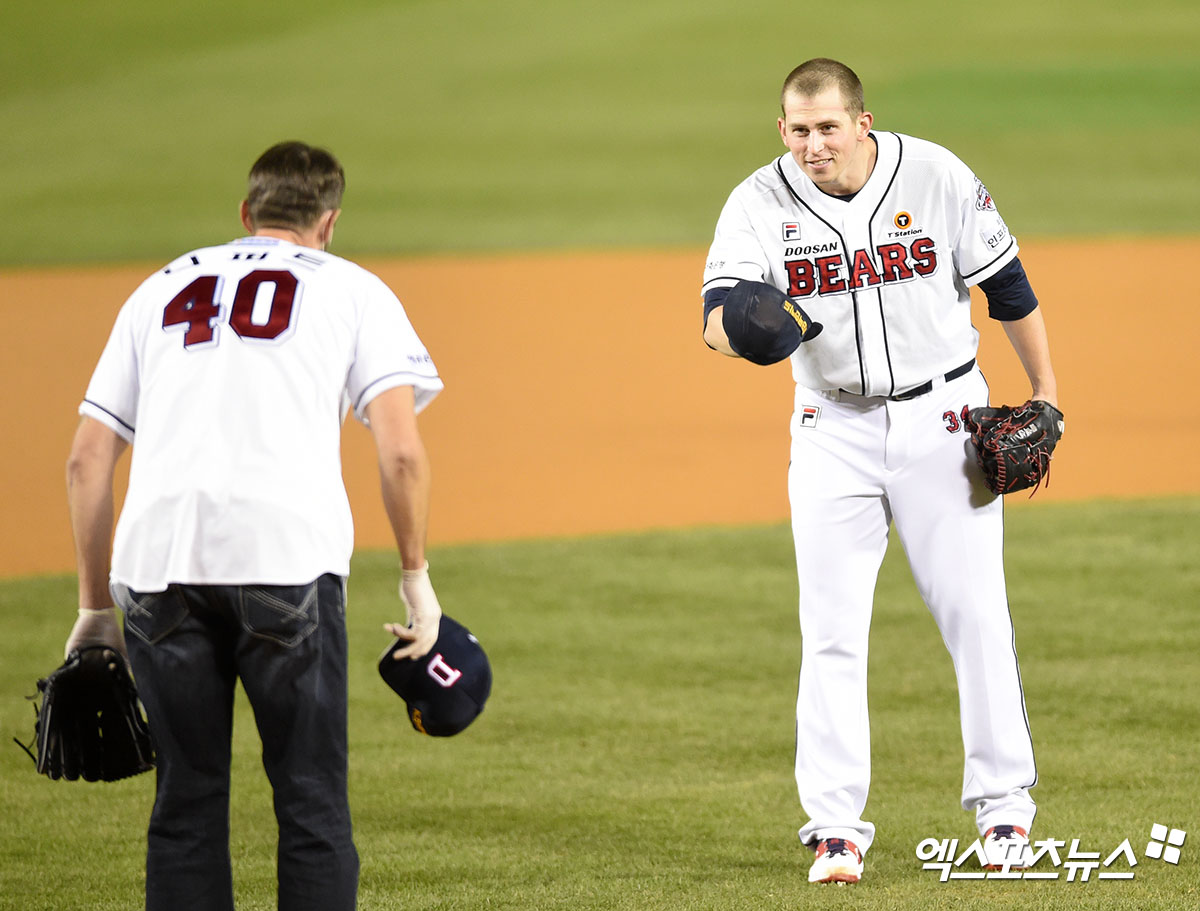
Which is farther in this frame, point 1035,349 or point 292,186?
point 1035,349

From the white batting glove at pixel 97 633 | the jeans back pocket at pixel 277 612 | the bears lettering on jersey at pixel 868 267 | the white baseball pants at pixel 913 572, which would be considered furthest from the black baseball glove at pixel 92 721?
the bears lettering on jersey at pixel 868 267

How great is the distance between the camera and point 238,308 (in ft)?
10.3

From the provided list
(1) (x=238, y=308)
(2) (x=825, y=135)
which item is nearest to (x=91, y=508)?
(1) (x=238, y=308)

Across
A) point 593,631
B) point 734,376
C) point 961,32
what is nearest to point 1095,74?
point 961,32

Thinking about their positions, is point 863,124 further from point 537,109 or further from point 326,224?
point 537,109

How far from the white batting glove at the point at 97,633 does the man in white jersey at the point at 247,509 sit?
81 mm

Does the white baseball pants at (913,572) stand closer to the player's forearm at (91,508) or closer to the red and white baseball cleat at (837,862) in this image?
the red and white baseball cleat at (837,862)

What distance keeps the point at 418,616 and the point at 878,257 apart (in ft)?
5.70

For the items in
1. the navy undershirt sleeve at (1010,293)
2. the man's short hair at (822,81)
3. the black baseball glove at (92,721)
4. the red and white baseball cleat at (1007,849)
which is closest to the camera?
the black baseball glove at (92,721)

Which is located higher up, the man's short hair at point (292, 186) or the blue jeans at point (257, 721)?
the man's short hair at point (292, 186)

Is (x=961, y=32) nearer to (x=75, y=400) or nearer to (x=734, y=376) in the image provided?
(x=734, y=376)

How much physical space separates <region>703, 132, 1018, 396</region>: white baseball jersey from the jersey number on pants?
1.56m

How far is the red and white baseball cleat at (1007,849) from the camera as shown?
14.3 ft

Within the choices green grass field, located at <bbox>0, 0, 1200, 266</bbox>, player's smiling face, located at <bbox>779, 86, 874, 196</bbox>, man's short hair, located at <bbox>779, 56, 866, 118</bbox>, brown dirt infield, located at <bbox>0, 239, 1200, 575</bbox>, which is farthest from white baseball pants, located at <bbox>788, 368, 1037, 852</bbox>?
A: green grass field, located at <bbox>0, 0, 1200, 266</bbox>
